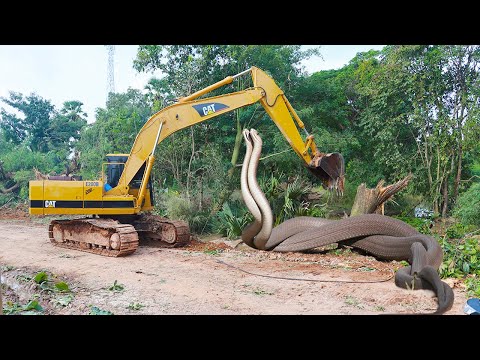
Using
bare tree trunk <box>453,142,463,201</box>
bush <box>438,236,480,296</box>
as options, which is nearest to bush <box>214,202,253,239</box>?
bush <box>438,236,480,296</box>

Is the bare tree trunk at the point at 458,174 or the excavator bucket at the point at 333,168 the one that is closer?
the excavator bucket at the point at 333,168

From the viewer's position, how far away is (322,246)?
6359 mm

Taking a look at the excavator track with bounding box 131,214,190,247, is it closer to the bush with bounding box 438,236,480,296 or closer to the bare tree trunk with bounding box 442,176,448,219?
the bush with bounding box 438,236,480,296

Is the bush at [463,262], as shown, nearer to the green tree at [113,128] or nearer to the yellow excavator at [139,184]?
the yellow excavator at [139,184]

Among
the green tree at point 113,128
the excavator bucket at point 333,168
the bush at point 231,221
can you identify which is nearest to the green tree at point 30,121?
the green tree at point 113,128

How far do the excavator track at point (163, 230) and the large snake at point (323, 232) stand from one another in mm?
1086

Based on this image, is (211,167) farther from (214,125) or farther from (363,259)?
(363,259)

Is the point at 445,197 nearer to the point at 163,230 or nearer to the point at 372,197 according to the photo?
the point at 372,197

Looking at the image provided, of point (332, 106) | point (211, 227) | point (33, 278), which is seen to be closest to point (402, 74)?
point (332, 106)

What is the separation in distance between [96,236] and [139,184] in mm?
1017

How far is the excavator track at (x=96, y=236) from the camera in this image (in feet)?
18.9

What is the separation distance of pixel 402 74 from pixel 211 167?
4286 mm

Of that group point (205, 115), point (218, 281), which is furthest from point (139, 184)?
point (218, 281)

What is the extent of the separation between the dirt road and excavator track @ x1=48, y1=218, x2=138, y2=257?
15cm
